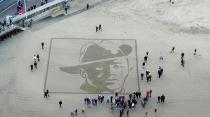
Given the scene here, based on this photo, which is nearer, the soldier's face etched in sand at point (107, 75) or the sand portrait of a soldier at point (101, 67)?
the soldier's face etched in sand at point (107, 75)

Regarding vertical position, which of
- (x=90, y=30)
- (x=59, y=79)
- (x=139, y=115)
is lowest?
(x=139, y=115)

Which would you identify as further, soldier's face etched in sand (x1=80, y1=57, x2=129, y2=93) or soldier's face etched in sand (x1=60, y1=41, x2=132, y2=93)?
soldier's face etched in sand (x1=60, y1=41, x2=132, y2=93)

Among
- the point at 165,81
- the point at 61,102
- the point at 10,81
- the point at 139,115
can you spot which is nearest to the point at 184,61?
the point at 165,81

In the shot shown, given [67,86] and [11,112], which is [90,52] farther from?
[11,112]

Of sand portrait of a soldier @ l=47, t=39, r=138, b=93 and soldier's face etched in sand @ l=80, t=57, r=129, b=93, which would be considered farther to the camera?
sand portrait of a soldier @ l=47, t=39, r=138, b=93

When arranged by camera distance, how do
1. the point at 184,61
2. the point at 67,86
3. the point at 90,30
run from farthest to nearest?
the point at 90,30 → the point at 184,61 → the point at 67,86

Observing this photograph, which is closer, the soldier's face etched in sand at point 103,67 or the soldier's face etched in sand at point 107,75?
the soldier's face etched in sand at point 107,75

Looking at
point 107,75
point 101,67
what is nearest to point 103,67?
point 101,67

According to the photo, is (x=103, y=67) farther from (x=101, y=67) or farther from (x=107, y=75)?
(x=107, y=75)
